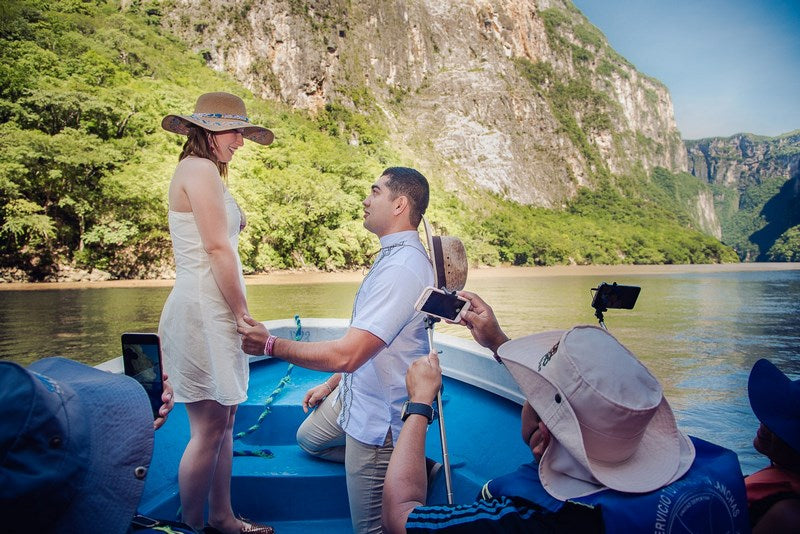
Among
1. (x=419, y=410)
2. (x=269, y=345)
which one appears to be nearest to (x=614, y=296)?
(x=419, y=410)

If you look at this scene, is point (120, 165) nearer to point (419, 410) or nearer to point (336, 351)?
point (336, 351)

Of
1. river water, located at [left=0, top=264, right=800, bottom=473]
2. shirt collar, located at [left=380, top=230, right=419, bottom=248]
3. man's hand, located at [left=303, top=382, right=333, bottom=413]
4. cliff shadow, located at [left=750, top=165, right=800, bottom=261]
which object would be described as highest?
shirt collar, located at [left=380, top=230, right=419, bottom=248]

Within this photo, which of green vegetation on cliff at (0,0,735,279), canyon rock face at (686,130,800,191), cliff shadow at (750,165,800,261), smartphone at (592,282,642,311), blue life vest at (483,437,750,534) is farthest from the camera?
canyon rock face at (686,130,800,191)

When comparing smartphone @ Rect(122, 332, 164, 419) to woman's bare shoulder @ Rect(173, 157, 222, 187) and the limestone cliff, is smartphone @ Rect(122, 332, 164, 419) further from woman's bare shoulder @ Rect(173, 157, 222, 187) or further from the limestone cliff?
the limestone cliff

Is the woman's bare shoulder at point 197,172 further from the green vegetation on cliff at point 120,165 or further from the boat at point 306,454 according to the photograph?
the green vegetation on cliff at point 120,165

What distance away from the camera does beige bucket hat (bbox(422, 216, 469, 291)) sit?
6.15 ft

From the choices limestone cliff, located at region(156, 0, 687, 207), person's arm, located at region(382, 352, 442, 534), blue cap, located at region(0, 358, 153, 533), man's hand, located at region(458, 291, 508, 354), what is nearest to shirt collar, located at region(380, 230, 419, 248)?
man's hand, located at region(458, 291, 508, 354)

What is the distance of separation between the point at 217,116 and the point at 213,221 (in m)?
0.45

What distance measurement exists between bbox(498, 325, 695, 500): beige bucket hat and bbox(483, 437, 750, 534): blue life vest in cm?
2

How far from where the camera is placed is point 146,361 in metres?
1.42

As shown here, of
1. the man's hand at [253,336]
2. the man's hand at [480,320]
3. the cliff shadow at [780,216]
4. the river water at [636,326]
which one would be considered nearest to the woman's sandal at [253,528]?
the man's hand at [253,336]

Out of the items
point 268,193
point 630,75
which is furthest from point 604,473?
point 630,75

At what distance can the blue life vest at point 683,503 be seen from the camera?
0.99 metres

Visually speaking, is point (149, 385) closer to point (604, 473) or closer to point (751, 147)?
point (604, 473)
